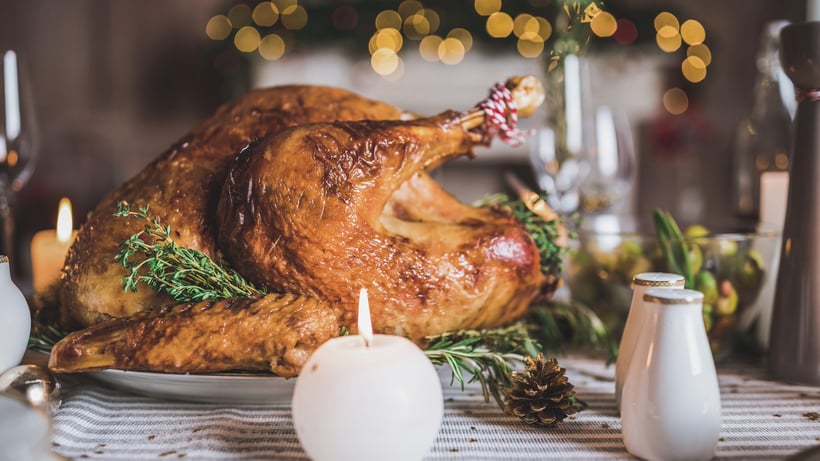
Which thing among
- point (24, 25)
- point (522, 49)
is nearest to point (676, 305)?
point (522, 49)

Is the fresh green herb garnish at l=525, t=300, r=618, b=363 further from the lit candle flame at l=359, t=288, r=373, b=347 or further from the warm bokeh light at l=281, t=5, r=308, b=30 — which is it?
the warm bokeh light at l=281, t=5, r=308, b=30

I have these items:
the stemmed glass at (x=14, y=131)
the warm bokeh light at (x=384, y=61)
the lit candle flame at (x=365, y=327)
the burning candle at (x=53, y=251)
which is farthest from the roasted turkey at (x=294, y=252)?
the warm bokeh light at (x=384, y=61)

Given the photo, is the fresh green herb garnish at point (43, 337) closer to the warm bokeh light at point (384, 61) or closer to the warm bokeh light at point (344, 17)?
the warm bokeh light at point (344, 17)

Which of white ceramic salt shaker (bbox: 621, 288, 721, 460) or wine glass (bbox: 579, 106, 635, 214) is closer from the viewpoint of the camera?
white ceramic salt shaker (bbox: 621, 288, 721, 460)

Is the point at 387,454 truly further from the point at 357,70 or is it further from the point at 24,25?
the point at 24,25

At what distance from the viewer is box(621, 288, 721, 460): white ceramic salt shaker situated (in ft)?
1.92

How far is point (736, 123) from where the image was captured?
4547mm

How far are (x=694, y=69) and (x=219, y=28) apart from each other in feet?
9.84

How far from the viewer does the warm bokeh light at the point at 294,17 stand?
13.0 ft

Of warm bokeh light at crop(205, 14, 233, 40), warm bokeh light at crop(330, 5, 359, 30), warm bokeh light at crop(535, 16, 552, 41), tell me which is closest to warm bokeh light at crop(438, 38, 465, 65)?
warm bokeh light at crop(535, 16, 552, 41)

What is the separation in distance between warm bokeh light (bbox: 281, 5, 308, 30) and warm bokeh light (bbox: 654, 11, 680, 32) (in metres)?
2.08

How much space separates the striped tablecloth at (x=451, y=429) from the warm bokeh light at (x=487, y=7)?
3.43m

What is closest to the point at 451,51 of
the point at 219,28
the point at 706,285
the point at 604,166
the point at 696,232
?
the point at 219,28

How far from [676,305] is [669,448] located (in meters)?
0.12
